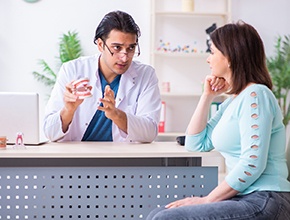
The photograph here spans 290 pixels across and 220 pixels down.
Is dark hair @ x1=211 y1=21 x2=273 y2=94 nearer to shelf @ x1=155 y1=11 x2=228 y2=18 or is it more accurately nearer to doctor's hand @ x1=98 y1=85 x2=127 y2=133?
doctor's hand @ x1=98 y1=85 x2=127 y2=133

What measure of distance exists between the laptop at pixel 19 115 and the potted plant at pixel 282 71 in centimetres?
355

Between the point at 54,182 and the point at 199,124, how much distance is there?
2.37 feet

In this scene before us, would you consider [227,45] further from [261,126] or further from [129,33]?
[129,33]

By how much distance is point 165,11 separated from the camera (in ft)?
18.0

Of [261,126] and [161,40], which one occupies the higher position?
[161,40]

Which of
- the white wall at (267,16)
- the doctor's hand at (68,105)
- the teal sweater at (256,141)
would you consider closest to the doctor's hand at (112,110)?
the doctor's hand at (68,105)

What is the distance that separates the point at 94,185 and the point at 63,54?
307cm

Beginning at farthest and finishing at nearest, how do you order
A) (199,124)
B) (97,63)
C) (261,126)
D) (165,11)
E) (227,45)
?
(165,11), (97,63), (199,124), (227,45), (261,126)

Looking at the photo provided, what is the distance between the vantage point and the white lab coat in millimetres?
3002

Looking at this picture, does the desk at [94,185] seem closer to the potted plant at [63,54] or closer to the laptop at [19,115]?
the laptop at [19,115]

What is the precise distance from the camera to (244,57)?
232 centimetres

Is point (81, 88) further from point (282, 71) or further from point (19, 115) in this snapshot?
point (282, 71)

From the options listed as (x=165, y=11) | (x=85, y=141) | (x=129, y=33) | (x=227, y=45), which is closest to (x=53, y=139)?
(x=85, y=141)

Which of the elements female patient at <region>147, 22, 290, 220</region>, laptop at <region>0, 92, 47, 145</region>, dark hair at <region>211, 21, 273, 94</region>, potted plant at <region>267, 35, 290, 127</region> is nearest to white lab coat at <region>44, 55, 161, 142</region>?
laptop at <region>0, 92, 47, 145</region>
